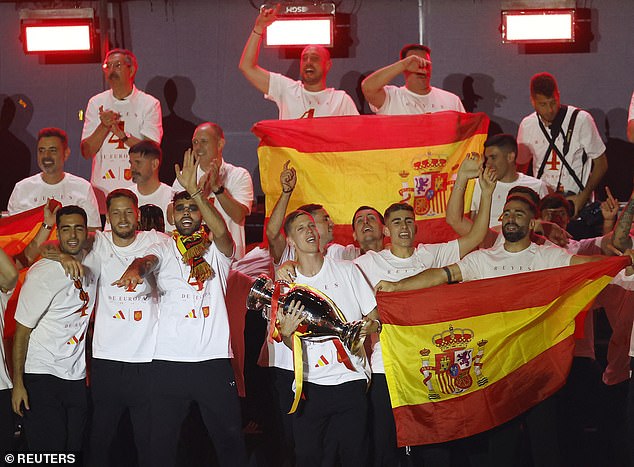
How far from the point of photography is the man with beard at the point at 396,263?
735 cm

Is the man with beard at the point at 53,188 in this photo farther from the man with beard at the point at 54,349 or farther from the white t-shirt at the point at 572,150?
the white t-shirt at the point at 572,150

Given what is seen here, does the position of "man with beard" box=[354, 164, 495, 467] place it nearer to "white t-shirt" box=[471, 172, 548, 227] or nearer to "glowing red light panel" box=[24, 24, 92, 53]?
"white t-shirt" box=[471, 172, 548, 227]

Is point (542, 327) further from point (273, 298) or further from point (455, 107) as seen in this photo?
point (455, 107)

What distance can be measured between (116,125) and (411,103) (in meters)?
2.72

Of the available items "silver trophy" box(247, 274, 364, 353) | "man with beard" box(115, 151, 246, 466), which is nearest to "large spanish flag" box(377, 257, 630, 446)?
"silver trophy" box(247, 274, 364, 353)

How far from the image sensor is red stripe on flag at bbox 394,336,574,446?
724 cm

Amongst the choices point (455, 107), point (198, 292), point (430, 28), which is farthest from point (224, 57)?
point (198, 292)

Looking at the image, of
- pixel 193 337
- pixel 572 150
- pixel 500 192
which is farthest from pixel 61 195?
pixel 572 150

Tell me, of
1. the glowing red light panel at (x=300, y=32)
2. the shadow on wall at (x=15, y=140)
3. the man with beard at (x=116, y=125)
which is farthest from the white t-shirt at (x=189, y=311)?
the shadow on wall at (x=15, y=140)

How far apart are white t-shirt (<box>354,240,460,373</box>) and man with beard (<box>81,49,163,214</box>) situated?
312 cm

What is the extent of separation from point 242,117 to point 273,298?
4.97 m

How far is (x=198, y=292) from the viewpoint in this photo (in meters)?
7.43

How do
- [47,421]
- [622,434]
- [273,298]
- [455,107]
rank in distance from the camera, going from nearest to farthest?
[273,298]
[47,421]
[622,434]
[455,107]

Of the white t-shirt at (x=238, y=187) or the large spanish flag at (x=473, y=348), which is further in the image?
the white t-shirt at (x=238, y=187)
